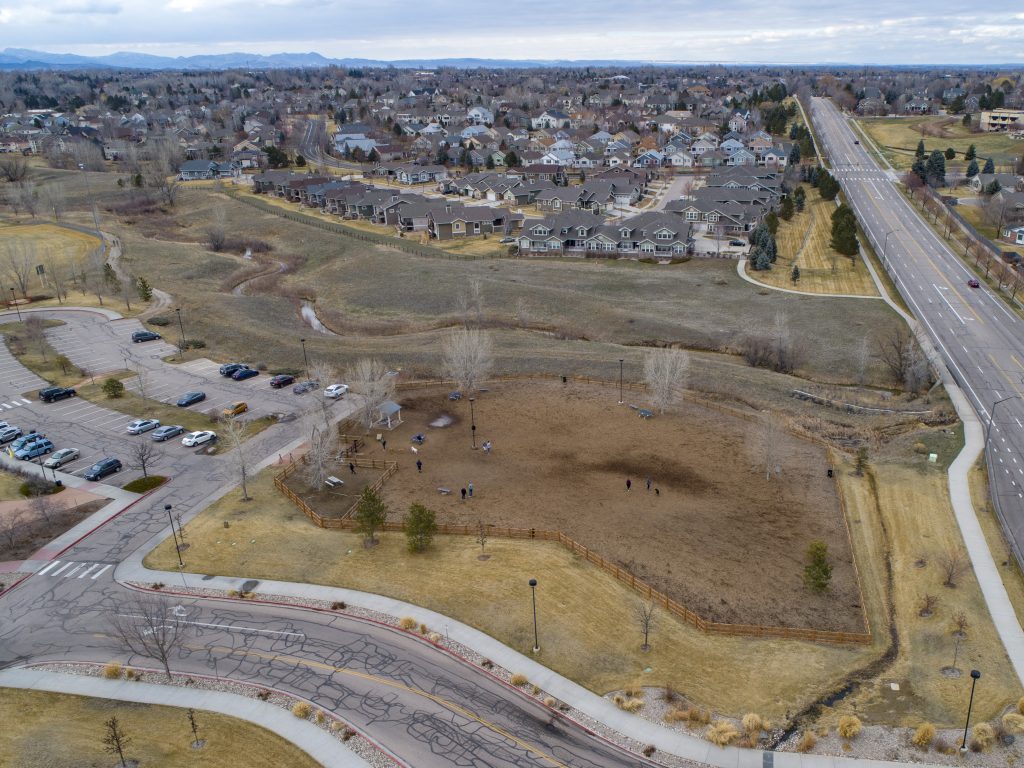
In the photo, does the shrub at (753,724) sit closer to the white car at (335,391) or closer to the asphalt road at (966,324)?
the asphalt road at (966,324)

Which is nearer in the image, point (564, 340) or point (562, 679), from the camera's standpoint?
point (562, 679)

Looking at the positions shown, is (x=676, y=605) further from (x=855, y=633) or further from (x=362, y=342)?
(x=362, y=342)

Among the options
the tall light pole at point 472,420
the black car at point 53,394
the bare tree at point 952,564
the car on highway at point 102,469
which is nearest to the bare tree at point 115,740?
the car on highway at point 102,469

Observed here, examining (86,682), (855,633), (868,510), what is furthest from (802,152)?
(86,682)

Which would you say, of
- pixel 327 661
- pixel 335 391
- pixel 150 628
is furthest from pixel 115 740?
pixel 335 391

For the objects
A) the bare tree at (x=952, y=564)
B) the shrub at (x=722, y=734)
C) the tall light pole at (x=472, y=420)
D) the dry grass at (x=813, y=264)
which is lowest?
the tall light pole at (x=472, y=420)

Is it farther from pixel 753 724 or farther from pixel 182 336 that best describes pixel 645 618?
pixel 182 336
